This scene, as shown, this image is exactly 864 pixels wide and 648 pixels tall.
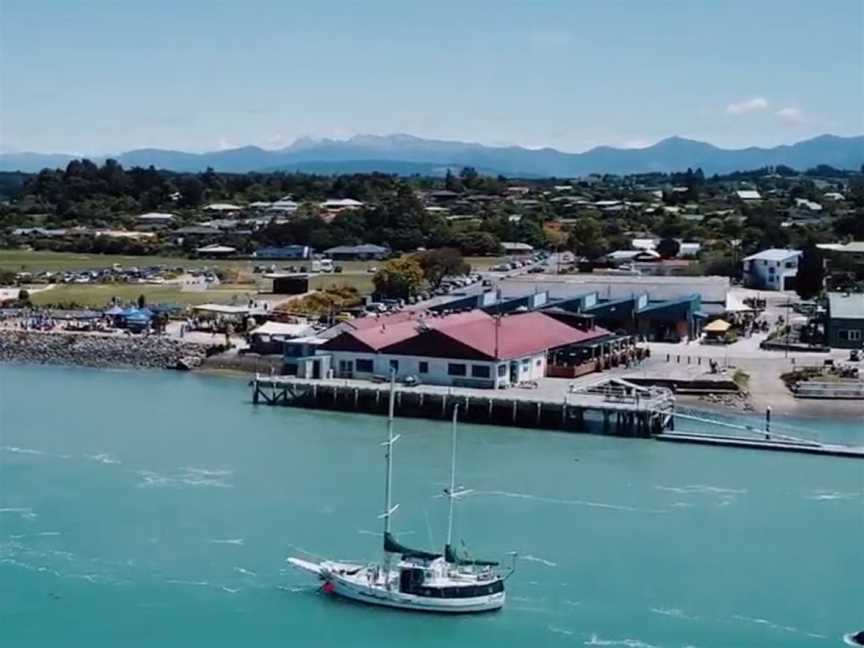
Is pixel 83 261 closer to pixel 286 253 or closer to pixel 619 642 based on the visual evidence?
pixel 286 253

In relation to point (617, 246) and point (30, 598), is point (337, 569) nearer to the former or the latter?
point (30, 598)

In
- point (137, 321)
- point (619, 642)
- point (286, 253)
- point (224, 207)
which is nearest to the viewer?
point (619, 642)

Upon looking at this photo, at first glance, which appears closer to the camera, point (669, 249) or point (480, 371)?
point (480, 371)

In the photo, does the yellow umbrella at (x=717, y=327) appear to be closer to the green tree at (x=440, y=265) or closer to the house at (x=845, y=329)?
the house at (x=845, y=329)

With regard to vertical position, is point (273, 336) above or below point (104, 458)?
above

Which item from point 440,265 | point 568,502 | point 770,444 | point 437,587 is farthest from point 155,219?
point 437,587

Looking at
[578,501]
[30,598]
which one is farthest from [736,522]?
[30,598]

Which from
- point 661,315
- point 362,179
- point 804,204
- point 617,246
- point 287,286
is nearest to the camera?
point 661,315
